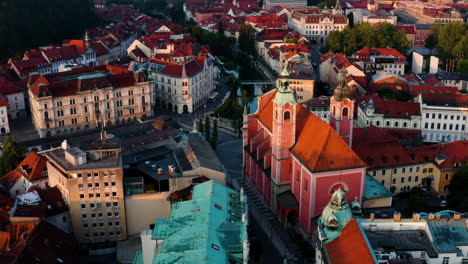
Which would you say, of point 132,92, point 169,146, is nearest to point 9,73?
point 132,92

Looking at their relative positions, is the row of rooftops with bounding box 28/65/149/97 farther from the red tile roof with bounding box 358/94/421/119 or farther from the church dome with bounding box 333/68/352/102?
the church dome with bounding box 333/68/352/102

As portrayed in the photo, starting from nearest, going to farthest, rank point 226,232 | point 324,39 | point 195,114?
point 226,232
point 195,114
point 324,39

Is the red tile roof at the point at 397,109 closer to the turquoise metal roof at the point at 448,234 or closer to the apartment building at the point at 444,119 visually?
the apartment building at the point at 444,119

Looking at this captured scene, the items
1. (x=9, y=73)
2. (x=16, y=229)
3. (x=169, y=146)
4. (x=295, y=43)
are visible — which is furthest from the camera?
(x=295, y=43)

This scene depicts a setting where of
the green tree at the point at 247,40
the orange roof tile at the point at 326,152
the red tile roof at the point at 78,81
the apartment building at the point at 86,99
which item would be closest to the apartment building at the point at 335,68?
the green tree at the point at 247,40

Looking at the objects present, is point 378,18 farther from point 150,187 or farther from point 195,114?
point 150,187

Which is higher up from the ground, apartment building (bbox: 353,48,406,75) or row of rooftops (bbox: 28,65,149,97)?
row of rooftops (bbox: 28,65,149,97)

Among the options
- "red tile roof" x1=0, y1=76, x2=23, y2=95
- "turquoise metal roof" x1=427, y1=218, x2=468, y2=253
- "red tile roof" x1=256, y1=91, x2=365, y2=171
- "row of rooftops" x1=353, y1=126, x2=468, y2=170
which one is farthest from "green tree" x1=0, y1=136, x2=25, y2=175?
"turquoise metal roof" x1=427, y1=218, x2=468, y2=253
